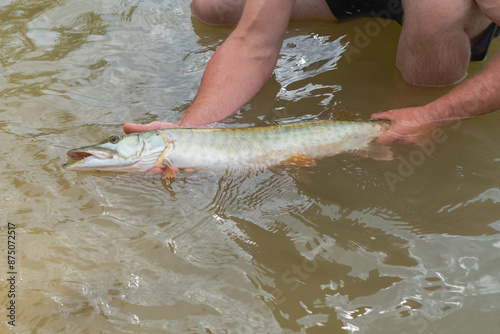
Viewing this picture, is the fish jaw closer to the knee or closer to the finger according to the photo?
the finger

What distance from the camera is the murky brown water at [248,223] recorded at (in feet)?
7.47

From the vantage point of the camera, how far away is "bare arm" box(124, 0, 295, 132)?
351cm

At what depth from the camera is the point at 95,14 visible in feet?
17.0

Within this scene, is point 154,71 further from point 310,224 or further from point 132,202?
point 310,224

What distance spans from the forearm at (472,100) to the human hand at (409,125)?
2cm

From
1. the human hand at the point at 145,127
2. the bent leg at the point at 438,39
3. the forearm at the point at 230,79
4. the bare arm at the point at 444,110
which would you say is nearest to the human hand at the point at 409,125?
the bare arm at the point at 444,110

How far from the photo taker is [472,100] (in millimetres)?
3270

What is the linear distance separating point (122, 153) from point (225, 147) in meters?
0.56

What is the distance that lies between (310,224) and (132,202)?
101 centimetres

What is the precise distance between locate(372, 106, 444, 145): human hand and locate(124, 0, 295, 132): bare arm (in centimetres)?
→ 95

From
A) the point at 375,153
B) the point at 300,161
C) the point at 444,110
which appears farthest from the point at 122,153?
the point at 444,110

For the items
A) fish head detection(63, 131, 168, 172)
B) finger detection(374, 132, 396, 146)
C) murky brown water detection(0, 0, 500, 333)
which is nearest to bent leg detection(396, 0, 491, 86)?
murky brown water detection(0, 0, 500, 333)

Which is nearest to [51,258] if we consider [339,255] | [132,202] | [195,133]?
[132,202]

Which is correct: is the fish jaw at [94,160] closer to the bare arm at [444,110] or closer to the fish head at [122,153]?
the fish head at [122,153]
